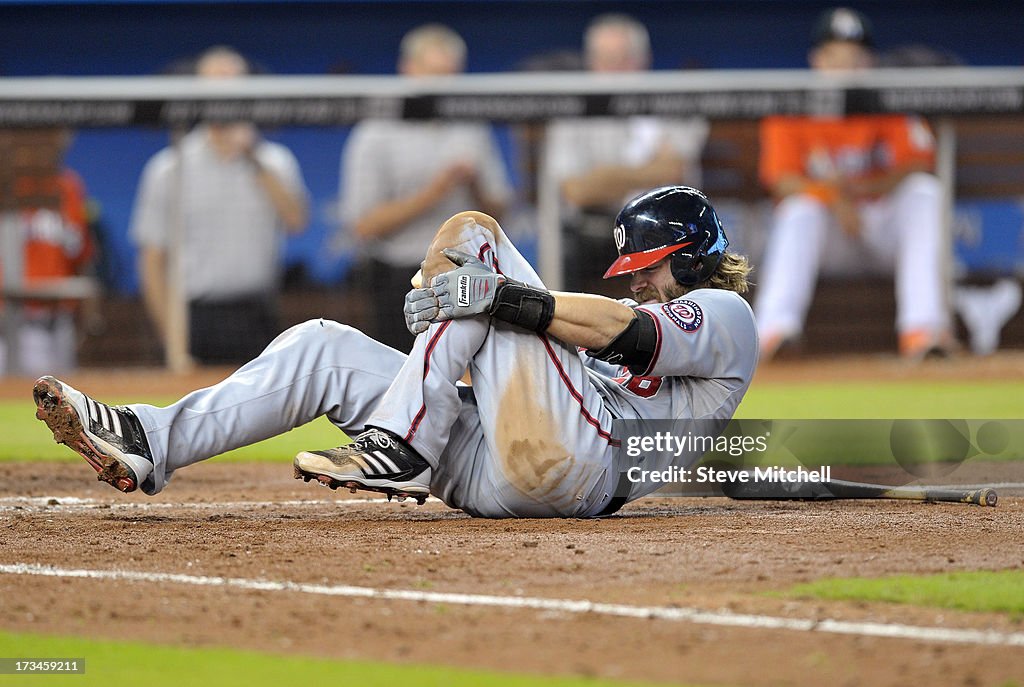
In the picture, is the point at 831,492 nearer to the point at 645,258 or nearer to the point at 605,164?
the point at 645,258

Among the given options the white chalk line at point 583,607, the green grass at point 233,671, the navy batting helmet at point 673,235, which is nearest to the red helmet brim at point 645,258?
the navy batting helmet at point 673,235

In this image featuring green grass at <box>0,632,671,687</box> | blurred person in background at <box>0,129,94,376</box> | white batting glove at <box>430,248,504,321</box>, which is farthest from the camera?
blurred person in background at <box>0,129,94,376</box>

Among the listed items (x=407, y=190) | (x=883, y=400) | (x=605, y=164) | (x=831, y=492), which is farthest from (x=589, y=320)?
(x=605, y=164)

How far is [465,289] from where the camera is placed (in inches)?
151

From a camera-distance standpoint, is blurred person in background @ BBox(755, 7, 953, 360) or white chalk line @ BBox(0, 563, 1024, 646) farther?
blurred person in background @ BBox(755, 7, 953, 360)

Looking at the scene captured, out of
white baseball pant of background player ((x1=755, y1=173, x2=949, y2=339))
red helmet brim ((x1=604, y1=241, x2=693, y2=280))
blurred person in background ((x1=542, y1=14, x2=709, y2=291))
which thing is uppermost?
blurred person in background ((x1=542, y1=14, x2=709, y2=291))

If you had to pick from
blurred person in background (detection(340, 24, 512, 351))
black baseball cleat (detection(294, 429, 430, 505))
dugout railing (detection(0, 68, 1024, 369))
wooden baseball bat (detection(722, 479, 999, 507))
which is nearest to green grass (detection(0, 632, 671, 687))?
black baseball cleat (detection(294, 429, 430, 505))

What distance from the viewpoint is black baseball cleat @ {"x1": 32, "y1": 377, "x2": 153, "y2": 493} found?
3941 mm

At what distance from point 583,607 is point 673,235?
1.50m

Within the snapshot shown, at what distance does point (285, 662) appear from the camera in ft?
8.62

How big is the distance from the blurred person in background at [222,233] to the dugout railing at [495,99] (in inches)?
10.0

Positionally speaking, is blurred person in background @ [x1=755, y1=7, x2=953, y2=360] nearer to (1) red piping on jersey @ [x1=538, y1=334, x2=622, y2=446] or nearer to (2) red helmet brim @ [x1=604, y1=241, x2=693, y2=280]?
(2) red helmet brim @ [x1=604, y1=241, x2=693, y2=280]

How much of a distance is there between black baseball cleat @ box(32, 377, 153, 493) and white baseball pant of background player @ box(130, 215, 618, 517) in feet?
0.23

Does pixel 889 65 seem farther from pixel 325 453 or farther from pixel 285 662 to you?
pixel 285 662
